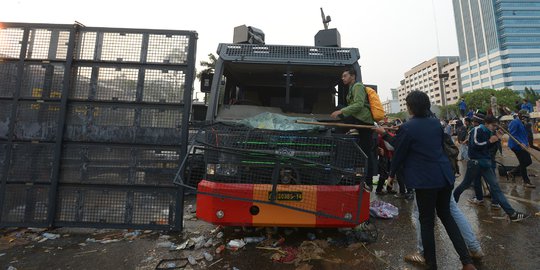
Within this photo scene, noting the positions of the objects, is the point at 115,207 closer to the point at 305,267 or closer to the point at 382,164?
the point at 305,267

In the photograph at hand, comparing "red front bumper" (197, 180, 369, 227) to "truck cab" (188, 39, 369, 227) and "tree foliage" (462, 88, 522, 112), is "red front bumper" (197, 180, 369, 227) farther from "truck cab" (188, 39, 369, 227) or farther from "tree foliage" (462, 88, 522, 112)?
"tree foliage" (462, 88, 522, 112)

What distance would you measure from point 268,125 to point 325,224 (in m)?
1.44

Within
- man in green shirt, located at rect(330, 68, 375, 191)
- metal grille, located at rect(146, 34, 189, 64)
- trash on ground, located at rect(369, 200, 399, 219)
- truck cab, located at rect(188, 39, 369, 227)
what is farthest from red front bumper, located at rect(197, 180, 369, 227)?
metal grille, located at rect(146, 34, 189, 64)

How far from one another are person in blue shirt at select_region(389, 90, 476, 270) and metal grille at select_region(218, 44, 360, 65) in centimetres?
202

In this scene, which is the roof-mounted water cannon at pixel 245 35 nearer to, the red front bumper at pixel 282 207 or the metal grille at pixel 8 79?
the red front bumper at pixel 282 207

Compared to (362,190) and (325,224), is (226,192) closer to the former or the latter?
(325,224)

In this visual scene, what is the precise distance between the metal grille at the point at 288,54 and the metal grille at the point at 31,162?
2.98 metres

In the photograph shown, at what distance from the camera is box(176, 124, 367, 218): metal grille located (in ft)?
10.4

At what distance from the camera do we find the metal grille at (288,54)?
4.54 m

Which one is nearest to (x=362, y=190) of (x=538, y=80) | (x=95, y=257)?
(x=95, y=257)

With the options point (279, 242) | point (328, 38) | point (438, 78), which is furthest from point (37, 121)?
point (438, 78)

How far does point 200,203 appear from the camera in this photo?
324 cm

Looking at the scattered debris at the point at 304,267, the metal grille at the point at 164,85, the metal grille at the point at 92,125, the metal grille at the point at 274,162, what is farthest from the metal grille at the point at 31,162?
the scattered debris at the point at 304,267

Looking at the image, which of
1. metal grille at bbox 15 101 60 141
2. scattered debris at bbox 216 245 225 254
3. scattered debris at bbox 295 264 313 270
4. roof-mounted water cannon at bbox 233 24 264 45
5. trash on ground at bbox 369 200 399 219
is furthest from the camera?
roof-mounted water cannon at bbox 233 24 264 45
